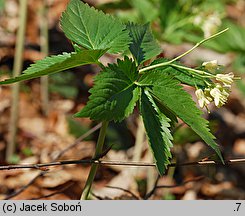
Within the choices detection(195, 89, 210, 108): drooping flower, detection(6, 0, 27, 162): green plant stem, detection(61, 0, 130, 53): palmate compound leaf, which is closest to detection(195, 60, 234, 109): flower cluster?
detection(195, 89, 210, 108): drooping flower

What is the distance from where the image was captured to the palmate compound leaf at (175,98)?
1174mm

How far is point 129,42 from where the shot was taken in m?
1.29

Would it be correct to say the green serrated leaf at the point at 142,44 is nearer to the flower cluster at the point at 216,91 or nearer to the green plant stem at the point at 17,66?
the flower cluster at the point at 216,91

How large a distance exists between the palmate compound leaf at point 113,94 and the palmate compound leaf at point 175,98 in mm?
42

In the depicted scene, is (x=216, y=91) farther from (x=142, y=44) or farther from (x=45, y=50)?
(x=45, y=50)

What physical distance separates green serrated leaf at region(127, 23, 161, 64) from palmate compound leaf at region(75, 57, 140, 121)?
0.09m

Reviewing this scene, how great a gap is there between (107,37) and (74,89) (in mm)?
2041

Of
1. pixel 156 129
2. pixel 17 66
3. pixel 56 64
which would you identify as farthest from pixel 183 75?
pixel 17 66

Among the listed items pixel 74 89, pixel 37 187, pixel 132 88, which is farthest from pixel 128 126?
pixel 132 88

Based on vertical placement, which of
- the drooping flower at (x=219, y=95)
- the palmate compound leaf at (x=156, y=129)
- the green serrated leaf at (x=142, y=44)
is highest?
the green serrated leaf at (x=142, y=44)

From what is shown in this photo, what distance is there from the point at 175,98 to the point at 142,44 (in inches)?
9.1

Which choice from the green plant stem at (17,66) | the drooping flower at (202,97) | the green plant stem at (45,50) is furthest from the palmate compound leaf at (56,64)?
the green plant stem at (45,50)
